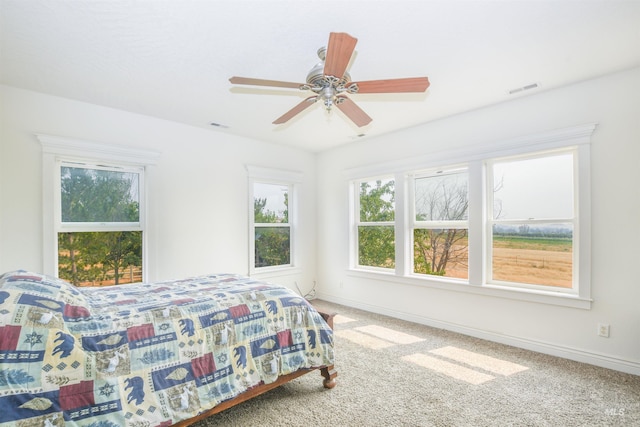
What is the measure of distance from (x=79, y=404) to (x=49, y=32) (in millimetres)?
2329

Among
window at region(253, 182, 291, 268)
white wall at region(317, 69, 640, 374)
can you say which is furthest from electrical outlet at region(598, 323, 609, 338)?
window at region(253, 182, 291, 268)

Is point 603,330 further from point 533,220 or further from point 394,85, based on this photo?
point 394,85

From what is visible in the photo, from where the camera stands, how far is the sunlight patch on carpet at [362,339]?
10.9 feet

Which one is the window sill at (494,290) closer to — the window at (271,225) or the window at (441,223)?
the window at (441,223)

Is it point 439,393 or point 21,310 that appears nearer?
point 21,310

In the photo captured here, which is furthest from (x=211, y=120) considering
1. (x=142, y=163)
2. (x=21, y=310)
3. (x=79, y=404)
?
(x=79, y=404)

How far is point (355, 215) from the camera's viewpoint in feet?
16.5

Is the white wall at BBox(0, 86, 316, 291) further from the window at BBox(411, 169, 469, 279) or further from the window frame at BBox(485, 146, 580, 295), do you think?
the window frame at BBox(485, 146, 580, 295)

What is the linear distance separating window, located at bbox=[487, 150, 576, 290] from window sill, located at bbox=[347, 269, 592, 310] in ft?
0.50

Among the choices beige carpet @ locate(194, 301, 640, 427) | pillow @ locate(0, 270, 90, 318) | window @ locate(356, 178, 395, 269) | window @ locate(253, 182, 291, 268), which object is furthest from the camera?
window @ locate(253, 182, 291, 268)

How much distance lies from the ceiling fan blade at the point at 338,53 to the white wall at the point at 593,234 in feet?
7.96

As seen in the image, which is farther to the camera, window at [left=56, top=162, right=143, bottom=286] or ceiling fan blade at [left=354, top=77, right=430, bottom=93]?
window at [left=56, top=162, right=143, bottom=286]

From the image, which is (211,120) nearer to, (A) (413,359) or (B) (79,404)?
(B) (79,404)

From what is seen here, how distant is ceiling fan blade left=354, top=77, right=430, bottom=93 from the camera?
185 cm
